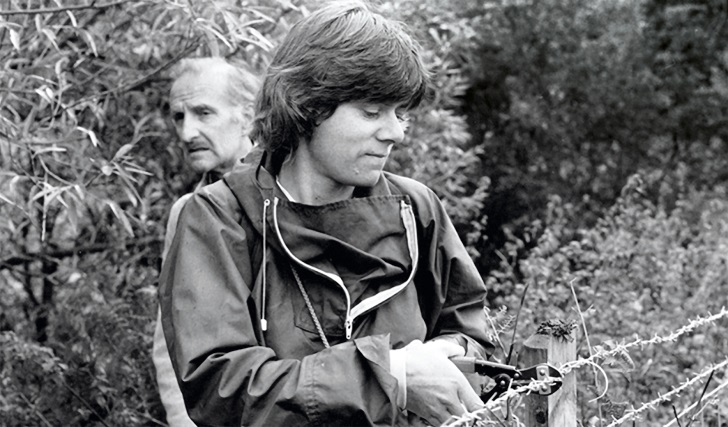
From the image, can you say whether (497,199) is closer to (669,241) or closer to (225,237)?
(669,241)

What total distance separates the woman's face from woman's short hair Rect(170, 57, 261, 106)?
1.64 meters

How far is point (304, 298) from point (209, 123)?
1.74 meters

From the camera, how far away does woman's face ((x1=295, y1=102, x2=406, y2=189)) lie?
247 cm

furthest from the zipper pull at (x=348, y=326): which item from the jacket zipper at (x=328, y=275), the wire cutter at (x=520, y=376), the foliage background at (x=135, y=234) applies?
the foliage background at (x=135, y=234)

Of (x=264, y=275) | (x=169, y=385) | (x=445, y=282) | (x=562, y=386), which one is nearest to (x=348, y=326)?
(x=264, y=275)

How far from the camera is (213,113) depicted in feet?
13.3

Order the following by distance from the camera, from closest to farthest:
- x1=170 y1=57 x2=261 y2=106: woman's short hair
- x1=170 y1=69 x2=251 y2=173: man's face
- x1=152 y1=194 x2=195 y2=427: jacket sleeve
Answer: x1=152 y1=194 x2=195 y2=427: jacket sleeve → x1=170 y1=69 x2=251 y2=173: man's face → x1=170 y1=57 x2=261 y2=106: woman's short hair

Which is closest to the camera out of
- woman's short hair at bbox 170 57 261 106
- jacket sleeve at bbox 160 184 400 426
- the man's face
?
jacket sleeve at bbox 160 184 400 426

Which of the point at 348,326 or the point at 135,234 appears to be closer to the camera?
the point at 348,326

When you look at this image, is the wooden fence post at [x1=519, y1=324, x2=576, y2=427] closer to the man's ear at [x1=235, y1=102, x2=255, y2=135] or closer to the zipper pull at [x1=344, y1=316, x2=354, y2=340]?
the zipper pull at [x1=344, y1=316, x2=354, y2=340]

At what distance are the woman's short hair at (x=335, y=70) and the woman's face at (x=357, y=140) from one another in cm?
3

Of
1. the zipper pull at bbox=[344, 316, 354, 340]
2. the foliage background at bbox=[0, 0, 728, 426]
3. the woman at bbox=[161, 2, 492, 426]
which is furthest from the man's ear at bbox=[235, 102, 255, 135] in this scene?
the zipper pull at bbox=[344, 316, 354, 340]

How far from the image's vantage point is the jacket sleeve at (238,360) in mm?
2211

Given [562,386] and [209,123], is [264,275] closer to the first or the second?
[562,386]
